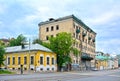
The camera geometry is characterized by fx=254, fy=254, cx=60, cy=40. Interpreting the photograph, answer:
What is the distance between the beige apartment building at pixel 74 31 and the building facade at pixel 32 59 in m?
15.8

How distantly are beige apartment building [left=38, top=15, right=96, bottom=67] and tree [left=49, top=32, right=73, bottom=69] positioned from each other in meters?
11.1

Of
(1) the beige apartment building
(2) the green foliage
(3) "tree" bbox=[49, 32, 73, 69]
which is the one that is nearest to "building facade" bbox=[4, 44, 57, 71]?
(3) "tree" bbox=[49, 32, 73, 69]

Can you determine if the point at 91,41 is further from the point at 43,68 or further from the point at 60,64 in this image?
the point at 43,68

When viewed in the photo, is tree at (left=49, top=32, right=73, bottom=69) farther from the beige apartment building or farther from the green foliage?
the green foliage

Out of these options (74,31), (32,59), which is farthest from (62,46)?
(74,31)

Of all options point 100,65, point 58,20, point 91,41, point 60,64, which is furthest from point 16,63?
point 100,65

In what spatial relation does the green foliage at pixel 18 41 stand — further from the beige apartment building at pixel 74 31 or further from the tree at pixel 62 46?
the tree at pixel 62 46

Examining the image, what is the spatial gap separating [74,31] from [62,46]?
51.5 ft

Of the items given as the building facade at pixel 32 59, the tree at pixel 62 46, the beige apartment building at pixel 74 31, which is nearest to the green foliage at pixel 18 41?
the beige apartment building at pixel 74 31

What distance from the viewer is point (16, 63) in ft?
221

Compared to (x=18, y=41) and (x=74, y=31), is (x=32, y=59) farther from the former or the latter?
(x=18, y=41)

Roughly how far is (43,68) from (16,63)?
27.0 feet

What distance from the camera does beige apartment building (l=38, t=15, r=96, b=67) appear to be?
82.4 m

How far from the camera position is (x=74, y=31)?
83750 mm
